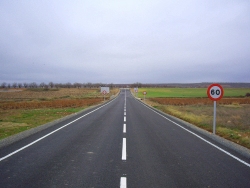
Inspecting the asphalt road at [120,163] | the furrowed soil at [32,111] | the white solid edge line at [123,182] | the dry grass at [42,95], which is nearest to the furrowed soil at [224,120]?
the asphalt road at [120,163]

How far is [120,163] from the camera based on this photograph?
5863 mm

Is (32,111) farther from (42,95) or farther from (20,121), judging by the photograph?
(42,95)

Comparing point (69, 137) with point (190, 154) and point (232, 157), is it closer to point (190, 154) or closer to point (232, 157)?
point (190, 154)

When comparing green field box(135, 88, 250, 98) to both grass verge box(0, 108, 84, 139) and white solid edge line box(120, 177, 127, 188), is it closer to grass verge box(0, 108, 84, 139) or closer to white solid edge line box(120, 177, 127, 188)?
grass verge box(0, 108, 84, 139)

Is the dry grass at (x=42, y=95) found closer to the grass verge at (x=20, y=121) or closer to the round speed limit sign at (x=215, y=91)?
the grass verge at (x=20, y=121)

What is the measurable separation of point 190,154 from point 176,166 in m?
1.36

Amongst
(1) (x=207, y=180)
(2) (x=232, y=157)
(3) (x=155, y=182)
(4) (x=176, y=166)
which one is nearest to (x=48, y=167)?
(3) (x=155, y=182)

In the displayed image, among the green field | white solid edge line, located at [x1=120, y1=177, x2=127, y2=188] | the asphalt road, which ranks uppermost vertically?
white solid edge line, located at [x1=120, y1=177, x2=127, y2=188]

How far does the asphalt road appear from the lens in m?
4.66

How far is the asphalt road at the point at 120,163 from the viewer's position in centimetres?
466

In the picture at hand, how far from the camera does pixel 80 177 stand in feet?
16.0

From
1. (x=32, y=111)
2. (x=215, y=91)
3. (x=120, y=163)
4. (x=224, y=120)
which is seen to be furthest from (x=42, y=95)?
(x=120, y=163)

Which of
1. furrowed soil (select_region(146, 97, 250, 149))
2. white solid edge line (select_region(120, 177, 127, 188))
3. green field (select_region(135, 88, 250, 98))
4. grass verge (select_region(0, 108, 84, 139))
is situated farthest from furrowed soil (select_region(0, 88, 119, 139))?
green field (select_region(135, 88, 250, 98))

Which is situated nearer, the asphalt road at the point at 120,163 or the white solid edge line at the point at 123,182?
the white solid edge line at the point at 123,182
